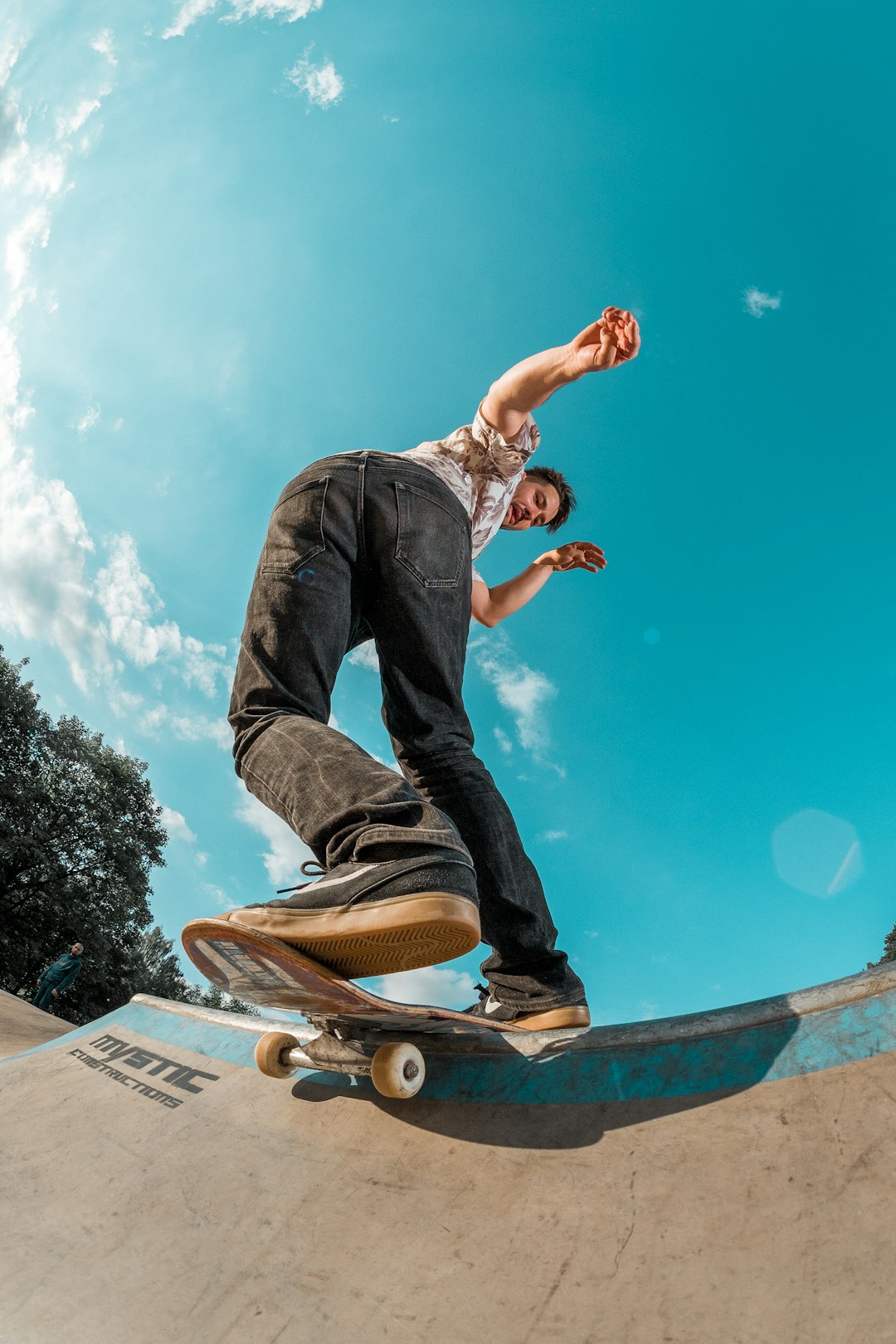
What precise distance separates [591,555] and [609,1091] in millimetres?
3000

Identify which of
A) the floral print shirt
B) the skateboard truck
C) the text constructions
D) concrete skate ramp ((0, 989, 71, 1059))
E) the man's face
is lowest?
concrete skate ramp ((0, 989, 71, 1059))

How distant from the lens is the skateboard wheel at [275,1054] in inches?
74.9

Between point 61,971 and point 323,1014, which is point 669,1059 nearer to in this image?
point 323,1014

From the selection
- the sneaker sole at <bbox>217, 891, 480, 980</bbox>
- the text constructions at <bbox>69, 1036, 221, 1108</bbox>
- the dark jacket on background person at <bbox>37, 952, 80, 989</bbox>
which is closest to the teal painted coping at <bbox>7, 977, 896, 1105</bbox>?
the sneaker sole at <bbox>217, 891, 480, 980</bbox>

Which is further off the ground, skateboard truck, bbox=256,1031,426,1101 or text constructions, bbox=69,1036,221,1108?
skateboard truck, bbox=256,1031,426,1101

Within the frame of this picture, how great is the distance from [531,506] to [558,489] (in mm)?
291

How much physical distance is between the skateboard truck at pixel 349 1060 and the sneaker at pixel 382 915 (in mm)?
185

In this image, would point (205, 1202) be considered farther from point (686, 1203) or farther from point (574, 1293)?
point (686, 1203)

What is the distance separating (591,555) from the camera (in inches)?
159

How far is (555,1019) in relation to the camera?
224 cm

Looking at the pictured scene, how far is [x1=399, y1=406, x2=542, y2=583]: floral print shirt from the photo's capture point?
9.12ft

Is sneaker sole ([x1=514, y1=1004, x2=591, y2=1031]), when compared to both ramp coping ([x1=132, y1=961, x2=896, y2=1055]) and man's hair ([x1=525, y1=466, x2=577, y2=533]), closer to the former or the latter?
ramp coping ([x1=132, y1=961, x2=896, y2=1055])

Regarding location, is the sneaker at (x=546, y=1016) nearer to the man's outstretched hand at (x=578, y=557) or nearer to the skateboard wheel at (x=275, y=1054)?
the skateboard wheel at (x=275, y=1054)

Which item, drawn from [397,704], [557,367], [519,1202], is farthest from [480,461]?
[519,1202]
